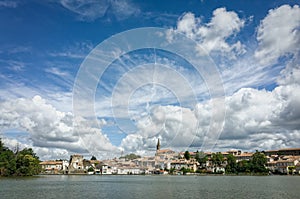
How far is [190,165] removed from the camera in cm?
15950

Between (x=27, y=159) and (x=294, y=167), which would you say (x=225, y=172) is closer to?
(x=294, y=167)

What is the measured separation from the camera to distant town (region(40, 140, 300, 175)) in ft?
444

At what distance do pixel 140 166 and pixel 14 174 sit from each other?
3338 inches

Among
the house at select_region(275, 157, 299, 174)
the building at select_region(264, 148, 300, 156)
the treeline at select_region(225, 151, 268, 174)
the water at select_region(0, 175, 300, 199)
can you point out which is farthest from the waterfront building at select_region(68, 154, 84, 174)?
the building at select_region(264, 148, 300, 156)

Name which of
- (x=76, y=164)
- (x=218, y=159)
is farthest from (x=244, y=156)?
(x=76, y=164)

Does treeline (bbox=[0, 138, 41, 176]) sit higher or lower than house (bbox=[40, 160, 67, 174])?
higher

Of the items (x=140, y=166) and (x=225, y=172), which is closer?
(x=225, y=172)

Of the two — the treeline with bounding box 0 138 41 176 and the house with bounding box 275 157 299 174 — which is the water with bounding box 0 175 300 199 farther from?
the house with bounding box 275 157 299 174

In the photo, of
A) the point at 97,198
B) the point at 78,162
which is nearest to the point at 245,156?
the point at 78,162

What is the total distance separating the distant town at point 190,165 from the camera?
135m

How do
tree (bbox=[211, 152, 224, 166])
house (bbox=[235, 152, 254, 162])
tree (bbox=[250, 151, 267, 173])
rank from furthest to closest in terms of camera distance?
house (bbox=[235, 152, 254, 162]) < tree (bbox=[211, 152, 224, 166]) < tree (bbox=[250, 151, 267, 173])

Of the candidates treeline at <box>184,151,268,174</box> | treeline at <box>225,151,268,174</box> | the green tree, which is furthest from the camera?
treeline at <box>184,151,268,174</box>

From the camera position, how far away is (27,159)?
306 ft

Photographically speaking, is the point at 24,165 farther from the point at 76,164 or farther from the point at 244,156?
the point at 244,156
